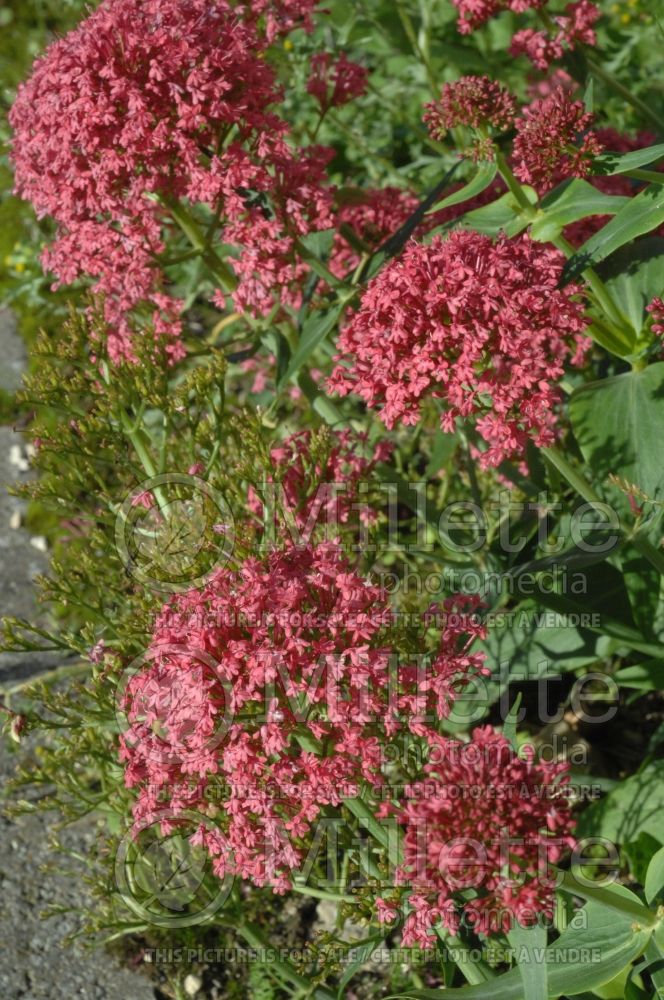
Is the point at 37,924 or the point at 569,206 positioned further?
the point at 37,924

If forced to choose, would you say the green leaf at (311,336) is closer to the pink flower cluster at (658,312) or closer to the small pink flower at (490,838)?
the pink flower cluster at (658,312)

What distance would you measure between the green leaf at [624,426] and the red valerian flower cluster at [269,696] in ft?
2.12

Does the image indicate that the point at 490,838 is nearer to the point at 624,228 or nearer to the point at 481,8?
the point at 624,228

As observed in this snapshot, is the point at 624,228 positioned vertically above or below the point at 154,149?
below

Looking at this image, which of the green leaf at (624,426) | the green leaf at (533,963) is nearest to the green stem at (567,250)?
the green leaf at (624,426)

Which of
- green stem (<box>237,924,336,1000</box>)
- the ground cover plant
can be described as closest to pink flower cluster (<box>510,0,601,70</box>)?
the ground cover plant

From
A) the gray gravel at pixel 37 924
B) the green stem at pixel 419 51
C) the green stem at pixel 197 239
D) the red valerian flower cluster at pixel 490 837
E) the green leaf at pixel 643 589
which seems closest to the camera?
the red valerian flower cluster at pixel 490 837

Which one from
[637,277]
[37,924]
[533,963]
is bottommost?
[37,924]

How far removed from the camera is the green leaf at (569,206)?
103 inches

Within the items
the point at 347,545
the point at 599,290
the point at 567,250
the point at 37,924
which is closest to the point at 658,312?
the point at 599,290

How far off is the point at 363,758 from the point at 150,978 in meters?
1.34

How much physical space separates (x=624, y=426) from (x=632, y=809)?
1043mm

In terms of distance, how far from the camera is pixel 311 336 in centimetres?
293

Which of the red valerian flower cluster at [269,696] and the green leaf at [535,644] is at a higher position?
the red valerian flower cluster at [269,696]
